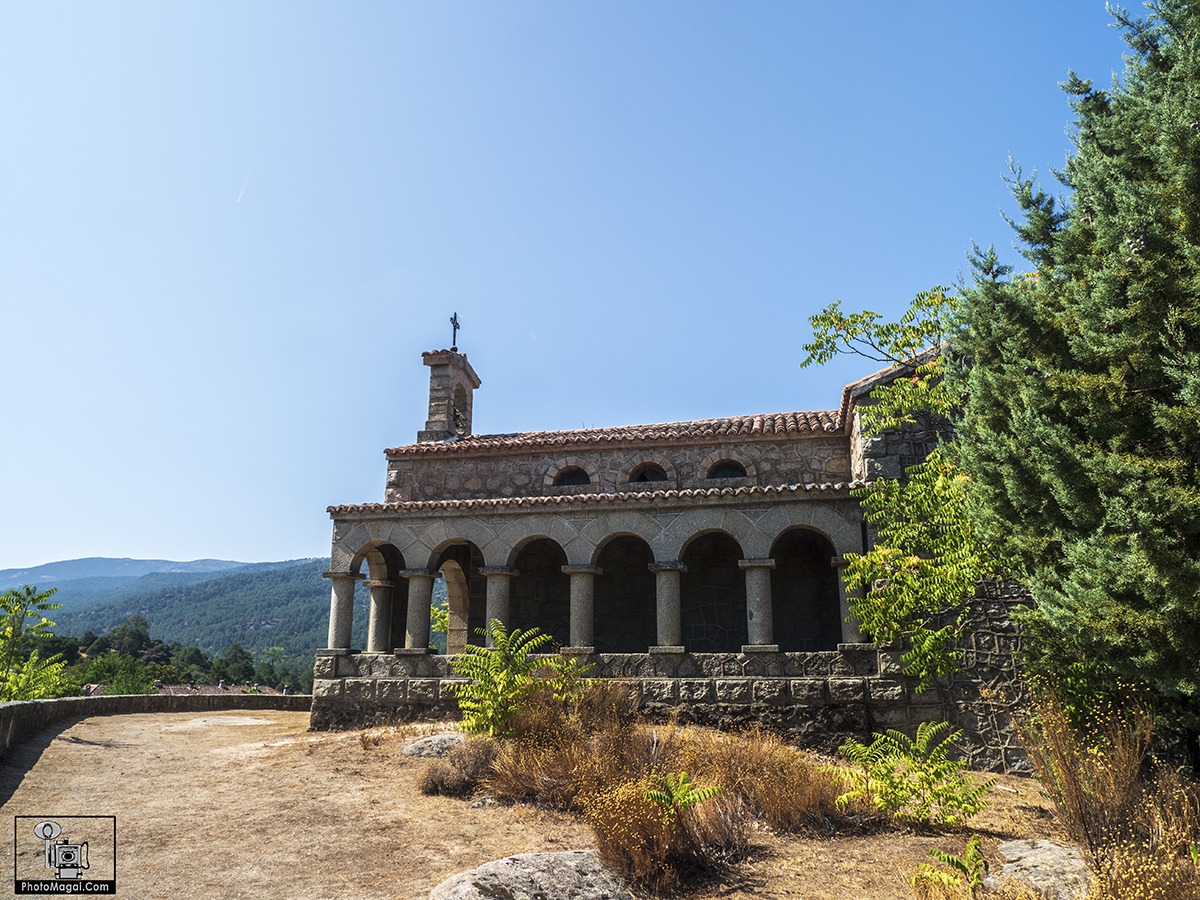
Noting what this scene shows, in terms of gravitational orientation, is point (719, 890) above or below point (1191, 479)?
below

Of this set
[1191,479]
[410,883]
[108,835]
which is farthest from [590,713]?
[1191,479]

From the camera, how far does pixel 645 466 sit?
15695 mm

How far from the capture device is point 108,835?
630 cm

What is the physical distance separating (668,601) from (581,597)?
151cm

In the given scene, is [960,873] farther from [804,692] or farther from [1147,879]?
[804,692]

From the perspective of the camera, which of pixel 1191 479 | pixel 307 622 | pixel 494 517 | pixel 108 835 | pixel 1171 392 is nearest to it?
pixel 1191 479

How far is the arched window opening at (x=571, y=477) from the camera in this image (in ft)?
52.3

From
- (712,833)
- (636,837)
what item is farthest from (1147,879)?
(636,837)

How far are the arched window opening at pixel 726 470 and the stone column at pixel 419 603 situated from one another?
5.86 m

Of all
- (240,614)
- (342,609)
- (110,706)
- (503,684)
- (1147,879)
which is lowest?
(110,706)

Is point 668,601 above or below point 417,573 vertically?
below

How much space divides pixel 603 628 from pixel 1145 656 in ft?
35.9

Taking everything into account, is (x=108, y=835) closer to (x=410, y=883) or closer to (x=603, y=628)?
(x=410, y=883)

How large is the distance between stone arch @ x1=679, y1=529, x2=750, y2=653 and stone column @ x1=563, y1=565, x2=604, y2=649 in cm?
266
